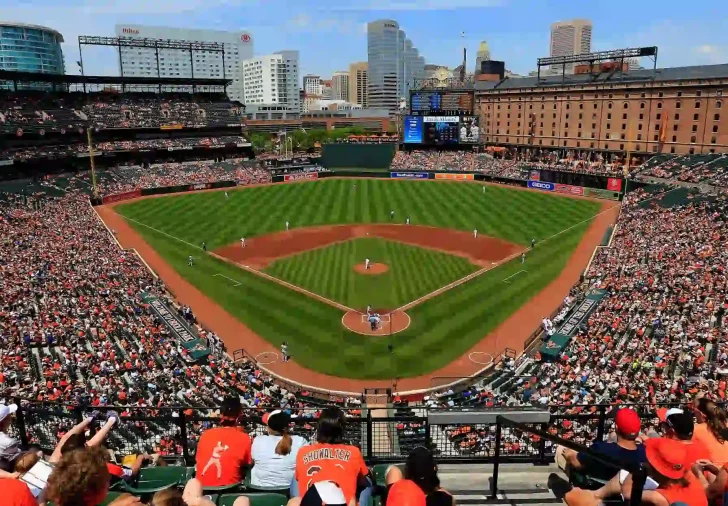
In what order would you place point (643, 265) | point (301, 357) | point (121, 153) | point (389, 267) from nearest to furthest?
point (301, 357)
point (643, 265)
point (389, 267)
point (121, 153)

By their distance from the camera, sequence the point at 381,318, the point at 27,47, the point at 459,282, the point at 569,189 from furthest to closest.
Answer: the point at 27,47
the point at 569,189
the point at 459,282
the point at 381,318

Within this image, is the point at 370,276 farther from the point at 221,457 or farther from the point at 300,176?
the point at 300,176

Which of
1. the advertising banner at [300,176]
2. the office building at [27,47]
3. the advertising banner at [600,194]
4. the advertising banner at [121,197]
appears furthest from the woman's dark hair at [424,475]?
the office building at [27,47]

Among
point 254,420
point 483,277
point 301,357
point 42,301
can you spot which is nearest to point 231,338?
point 301,357

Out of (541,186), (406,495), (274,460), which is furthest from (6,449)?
(541,186)

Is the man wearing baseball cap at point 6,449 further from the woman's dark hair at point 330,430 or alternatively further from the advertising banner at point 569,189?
the advertising banner at point 569,189

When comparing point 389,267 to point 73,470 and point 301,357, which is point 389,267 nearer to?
point 301,357
